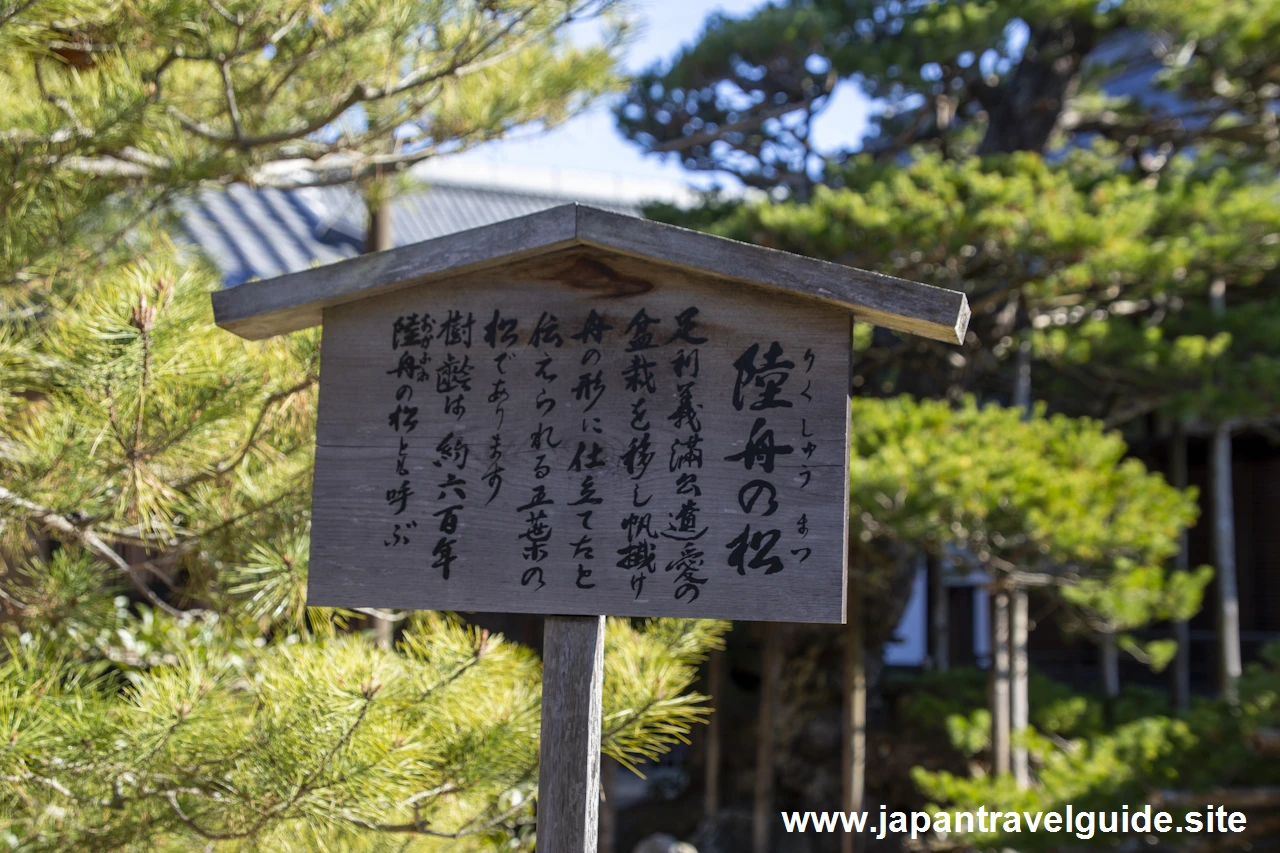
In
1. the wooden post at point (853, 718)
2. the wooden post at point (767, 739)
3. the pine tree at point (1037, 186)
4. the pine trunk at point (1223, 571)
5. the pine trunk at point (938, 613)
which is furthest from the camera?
the pine trunk at point (938, 613)

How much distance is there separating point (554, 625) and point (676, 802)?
5.56 metres

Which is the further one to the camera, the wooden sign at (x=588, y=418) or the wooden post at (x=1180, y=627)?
the wooden post at (x=1180, y=627)

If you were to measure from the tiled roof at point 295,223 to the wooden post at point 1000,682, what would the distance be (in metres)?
2.70

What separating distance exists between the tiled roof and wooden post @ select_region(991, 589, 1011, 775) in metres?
2.70

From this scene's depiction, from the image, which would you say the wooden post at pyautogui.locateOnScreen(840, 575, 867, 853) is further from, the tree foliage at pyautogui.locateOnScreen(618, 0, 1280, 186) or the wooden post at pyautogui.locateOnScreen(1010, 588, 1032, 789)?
the tree foliage at pyautogui.locateOnScreen(618, 0, 1280, 186)

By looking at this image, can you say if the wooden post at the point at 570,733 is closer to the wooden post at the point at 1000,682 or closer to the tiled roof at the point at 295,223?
the wooden post at the point at 1000,682

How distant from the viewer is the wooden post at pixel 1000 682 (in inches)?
184

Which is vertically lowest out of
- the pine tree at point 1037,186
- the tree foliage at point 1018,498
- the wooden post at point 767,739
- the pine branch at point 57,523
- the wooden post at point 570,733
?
the wooden post at point 767,739

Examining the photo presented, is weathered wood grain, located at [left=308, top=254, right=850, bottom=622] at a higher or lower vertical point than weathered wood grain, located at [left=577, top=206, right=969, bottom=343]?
lower

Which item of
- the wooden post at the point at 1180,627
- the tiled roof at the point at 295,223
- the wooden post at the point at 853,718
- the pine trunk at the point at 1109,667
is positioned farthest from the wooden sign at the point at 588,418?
the pine trunk at the point at 1109,667

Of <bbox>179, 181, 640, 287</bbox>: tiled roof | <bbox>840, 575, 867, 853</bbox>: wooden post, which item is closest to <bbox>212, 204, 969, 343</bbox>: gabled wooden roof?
<bbox>179, 181, 640, 287</bbox>: tiled roof

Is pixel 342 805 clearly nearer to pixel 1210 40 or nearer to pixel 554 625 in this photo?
pixel 554 625

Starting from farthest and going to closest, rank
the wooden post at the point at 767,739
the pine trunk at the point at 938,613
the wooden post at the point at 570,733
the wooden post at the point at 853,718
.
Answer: the pine trunk at the point at 938,613
the wooden post at the point at 767,739
the wooden post at the point at 853,718
the wooden post at the point at 570,733

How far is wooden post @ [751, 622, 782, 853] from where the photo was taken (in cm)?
571
